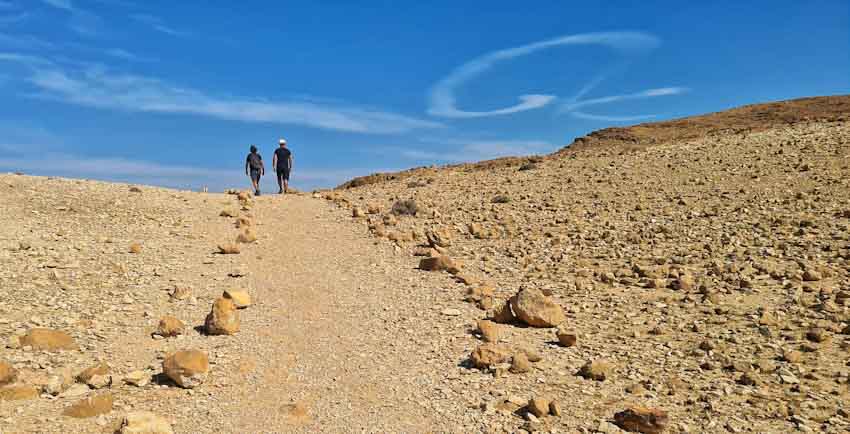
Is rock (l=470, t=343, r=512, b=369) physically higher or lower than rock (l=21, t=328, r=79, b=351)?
lower

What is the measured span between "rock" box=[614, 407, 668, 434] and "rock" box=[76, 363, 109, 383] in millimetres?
4893

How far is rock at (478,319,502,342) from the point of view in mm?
7152

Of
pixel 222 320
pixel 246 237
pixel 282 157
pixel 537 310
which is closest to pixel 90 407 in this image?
pixel 222 320

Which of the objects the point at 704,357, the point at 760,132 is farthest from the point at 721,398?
the point at 760,132

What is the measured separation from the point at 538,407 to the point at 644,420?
90 cm

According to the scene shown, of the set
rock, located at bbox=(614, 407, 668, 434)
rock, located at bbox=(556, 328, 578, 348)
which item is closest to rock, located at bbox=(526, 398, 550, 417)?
rock, located at bbox=(614, 407, 668, 434)

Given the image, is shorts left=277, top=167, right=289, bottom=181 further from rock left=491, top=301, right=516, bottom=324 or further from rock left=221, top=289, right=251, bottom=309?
rock left=491, top=301, right=516, bottom=324

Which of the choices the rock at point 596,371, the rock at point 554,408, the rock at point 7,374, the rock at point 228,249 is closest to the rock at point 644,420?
the rock at point 554,408

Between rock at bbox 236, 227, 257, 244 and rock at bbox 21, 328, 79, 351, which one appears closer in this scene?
rock at bbox 21, 328, 79, 351

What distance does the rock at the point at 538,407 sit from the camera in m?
5.13

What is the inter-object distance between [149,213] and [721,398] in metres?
13.0

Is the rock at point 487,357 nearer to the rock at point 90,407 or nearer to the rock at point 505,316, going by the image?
the rock at point 505,316

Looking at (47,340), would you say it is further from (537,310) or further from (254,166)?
(254,166)

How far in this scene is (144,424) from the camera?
4.46 m
